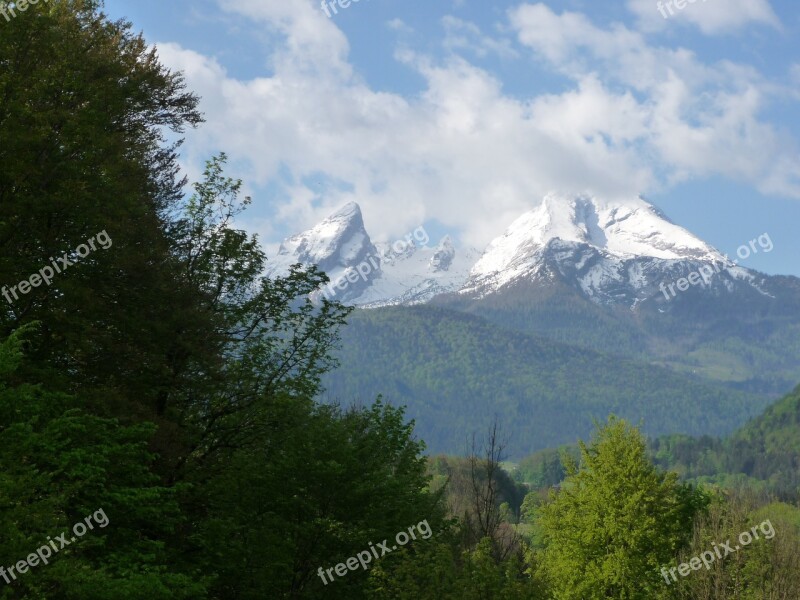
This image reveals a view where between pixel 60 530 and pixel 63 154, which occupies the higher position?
pixel 63 154

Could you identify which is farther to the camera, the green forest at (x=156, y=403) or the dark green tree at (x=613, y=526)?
the dark green tree at (x=613, y=526)

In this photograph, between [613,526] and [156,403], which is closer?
[156,403]

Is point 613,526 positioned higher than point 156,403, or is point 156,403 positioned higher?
point 156,403

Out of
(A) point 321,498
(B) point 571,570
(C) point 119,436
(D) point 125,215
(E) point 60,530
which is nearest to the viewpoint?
(E) point 60,530

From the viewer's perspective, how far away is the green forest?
22.7 meters

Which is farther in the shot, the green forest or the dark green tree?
the dark green tree

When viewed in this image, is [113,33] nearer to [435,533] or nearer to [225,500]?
[225,500]

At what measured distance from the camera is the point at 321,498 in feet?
104

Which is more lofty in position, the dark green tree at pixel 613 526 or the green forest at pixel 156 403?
the green forest at pixel 156 403

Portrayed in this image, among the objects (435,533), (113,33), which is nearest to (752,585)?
(435,533)

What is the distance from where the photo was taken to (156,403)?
107 ft

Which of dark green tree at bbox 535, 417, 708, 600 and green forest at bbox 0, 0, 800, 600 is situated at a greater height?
green forest at bbox 0, 0, 800, 600

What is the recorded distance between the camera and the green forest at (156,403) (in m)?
22.7

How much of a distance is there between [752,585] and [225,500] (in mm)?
24045
